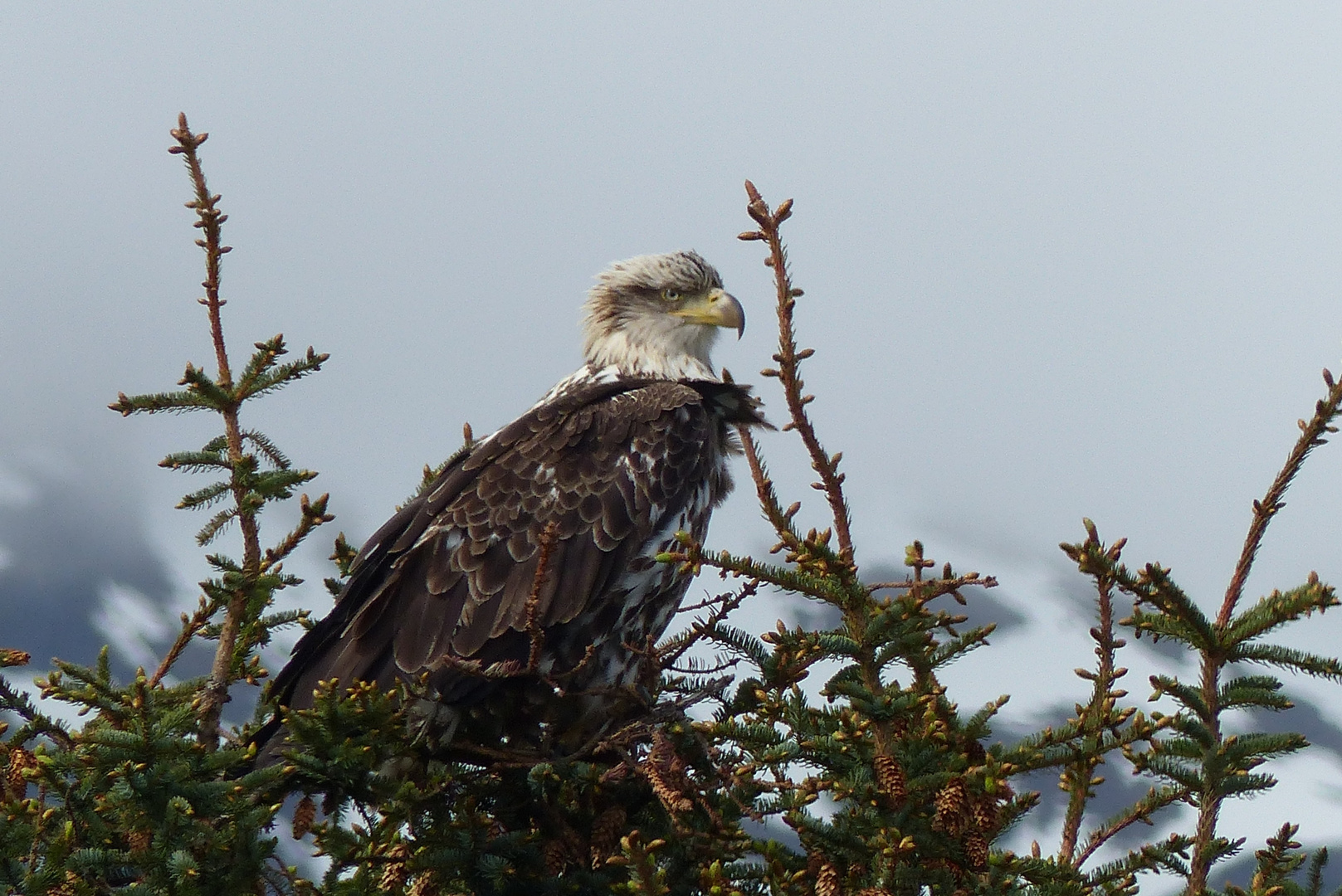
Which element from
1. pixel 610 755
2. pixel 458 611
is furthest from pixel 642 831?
pixel 458 611

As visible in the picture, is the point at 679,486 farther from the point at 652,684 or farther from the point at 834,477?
the point at 834,477

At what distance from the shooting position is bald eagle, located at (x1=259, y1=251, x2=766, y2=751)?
17.4 ft

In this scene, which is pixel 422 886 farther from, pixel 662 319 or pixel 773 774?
pixel 662 319

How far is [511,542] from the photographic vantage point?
18.1 feet

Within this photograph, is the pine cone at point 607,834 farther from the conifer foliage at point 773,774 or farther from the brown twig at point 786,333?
the brown twig at point 786,333

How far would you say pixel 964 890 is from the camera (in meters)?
3.69

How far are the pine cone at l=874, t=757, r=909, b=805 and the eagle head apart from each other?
11.8 feet

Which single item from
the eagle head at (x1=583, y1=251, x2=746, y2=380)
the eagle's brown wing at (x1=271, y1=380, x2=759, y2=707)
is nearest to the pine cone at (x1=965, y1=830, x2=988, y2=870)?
the eagle's brown wing at (x1=271, y1=380, x2=759, y2=707)

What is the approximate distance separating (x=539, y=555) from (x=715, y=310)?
245 centimetres

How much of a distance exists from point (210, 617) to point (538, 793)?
5.45ft

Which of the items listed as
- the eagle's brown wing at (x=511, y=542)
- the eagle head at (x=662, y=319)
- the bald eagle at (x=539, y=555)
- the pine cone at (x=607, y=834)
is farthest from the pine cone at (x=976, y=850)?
the eagle head at (x=662, y=319)

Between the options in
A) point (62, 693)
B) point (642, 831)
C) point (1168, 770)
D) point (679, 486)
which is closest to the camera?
point (1168, 770)

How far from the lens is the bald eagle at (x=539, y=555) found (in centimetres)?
530

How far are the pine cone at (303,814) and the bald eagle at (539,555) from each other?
62 centimetres
